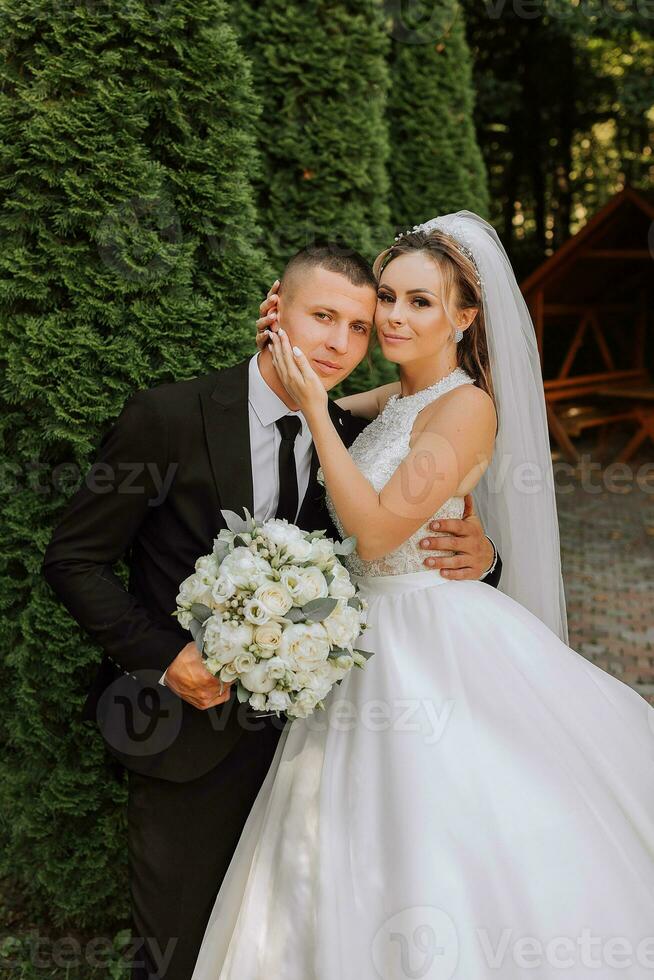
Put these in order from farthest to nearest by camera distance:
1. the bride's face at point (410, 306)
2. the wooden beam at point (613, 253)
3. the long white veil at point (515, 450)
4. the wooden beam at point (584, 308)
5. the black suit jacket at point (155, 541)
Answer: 1. the wooden beam at point (584, 308)
2. the wooden beam at point (613, 253)
3. the long white veil at point (515, 450)
4. the bride's face at point (410, 306)
5. the black suit jacket at point (155, 541)

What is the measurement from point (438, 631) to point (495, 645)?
0.58 ft

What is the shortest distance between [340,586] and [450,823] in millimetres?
679

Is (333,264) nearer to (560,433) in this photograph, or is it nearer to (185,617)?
(185,617)

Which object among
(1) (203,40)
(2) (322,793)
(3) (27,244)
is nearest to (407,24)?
(1) (203,40)

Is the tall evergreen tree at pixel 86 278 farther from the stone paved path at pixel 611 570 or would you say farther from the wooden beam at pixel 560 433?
the wooden beam at pixel 560 433

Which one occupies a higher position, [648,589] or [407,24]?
[407,24]

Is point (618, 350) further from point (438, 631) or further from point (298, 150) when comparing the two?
point (438, 631)

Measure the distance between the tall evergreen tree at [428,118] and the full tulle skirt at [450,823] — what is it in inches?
298

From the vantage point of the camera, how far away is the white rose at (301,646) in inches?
79.5

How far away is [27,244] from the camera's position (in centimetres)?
306

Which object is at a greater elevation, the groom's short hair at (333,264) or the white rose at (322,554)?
the groom's short hair at (333,264)

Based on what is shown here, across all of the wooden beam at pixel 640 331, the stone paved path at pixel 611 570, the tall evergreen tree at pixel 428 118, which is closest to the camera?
the stone paved path at pixel 611 570

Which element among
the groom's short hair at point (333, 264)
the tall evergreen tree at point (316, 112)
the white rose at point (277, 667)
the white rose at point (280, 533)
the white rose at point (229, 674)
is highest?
the tall evergreen tree at point (316, 112)

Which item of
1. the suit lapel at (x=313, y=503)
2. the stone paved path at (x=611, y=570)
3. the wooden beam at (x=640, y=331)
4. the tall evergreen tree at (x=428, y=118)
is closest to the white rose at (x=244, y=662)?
the suit lapel at (x=313, y=503)
